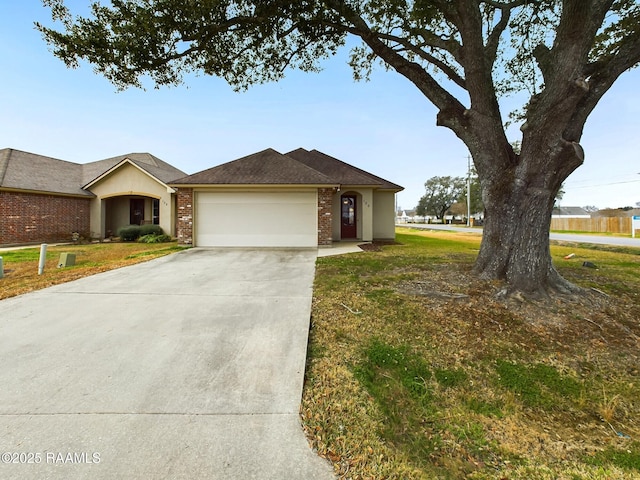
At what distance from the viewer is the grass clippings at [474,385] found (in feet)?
6.38

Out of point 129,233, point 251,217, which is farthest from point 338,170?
point 129,233

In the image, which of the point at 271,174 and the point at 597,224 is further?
the point at 597,224

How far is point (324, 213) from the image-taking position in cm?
1190

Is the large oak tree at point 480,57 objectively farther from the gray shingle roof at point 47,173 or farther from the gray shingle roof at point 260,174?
the gray shingle roof at point 47,173

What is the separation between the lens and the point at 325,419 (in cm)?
225

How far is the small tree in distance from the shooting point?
65000mm

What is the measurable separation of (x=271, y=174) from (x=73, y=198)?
11760 mm

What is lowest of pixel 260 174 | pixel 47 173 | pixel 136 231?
pixel 136 231

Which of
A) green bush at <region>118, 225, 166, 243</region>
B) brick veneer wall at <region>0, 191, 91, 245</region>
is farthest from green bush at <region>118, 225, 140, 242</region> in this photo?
brick veneer wall at <region>0, 191, 91, 245</region>

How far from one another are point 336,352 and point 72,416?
2445 mm

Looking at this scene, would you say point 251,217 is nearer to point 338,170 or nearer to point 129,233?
point 338,170

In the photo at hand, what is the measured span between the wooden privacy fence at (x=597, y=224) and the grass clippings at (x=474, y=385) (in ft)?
102

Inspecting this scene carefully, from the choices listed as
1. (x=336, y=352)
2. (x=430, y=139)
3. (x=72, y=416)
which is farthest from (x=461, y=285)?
(x=430, y=139)

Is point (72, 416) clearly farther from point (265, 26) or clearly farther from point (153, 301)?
point (265, 26)
